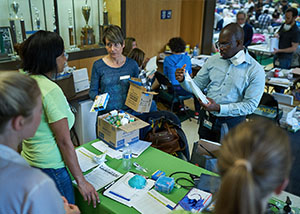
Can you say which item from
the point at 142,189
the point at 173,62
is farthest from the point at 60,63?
the point at 173,62

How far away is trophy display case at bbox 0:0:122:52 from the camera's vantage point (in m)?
3.38

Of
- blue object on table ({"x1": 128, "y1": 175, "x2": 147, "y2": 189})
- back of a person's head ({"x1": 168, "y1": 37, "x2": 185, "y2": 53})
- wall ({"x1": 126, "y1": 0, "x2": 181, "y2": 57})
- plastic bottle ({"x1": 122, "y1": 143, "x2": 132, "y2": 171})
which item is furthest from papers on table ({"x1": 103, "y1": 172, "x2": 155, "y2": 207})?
wall ({"x1": 126, "y1": 0, "x2": 181, "y2": 57})

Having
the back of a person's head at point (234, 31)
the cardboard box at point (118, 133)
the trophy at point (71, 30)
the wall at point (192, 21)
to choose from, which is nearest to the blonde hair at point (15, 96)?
the cardboard box at point (118, 133)

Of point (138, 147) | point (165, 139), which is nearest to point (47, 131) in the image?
point (138, 147)

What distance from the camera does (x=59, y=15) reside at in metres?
3.82

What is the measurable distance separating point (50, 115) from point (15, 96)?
0.46 m

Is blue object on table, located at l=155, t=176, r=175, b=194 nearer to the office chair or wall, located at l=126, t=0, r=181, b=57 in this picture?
the office chair

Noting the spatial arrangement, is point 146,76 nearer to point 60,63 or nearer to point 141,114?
point 141,114

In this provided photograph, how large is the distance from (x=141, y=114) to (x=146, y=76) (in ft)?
1.23

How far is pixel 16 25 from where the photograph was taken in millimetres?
3393

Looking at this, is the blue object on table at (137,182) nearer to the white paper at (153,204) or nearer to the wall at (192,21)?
the white paper at (153,204)

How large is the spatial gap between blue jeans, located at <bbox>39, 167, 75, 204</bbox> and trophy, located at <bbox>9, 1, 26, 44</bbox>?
2408 mm

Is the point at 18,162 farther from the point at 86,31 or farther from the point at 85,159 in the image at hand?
the point at 86,31

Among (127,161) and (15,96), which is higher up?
(15,96)
